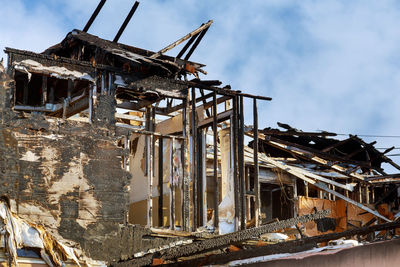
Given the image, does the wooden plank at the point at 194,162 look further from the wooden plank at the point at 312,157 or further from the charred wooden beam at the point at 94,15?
the wooden plank at the point at 312,157

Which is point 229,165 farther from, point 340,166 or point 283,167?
point 340,166

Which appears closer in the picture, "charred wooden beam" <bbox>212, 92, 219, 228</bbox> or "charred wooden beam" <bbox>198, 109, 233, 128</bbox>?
"charred wooden beam" <bbox>212, 92, 219, 228</bbox>

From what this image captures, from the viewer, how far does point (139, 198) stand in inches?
635

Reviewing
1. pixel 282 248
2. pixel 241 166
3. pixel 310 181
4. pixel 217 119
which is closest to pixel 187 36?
pixel 217 119

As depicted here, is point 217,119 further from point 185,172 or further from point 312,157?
point 312,157

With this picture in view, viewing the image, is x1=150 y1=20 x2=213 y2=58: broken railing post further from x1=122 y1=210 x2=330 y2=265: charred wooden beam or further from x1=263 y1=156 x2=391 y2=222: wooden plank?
x1=263 y1=156 x2=391 y2=222: wooden plank

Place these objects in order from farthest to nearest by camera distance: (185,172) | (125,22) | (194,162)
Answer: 1. (125,22)
2. (194,162)
3. (185,172)

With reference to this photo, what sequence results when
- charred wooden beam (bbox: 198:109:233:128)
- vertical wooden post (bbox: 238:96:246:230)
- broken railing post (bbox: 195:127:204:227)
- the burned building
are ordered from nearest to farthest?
the burned building, vertical wooden post (bbox: 238:96:246:230), broken railing post (bbox: 195:127:204:227), charred wooden beam (bbox: 198:109:233:128)

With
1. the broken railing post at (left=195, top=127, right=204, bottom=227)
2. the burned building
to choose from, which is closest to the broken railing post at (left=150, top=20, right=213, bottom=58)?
the burned building

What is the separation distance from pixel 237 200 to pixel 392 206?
492 inches

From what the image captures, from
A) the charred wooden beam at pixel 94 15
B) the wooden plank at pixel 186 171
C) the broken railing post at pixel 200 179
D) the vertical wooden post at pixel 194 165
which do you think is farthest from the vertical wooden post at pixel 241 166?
the charred wooden beam at pixel 94 15

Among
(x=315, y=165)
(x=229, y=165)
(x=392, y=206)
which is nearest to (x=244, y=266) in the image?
(x=229, y=165)

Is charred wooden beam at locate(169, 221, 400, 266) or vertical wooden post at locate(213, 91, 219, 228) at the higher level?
vertical wooden post at locate(213, 91, 219, 228)

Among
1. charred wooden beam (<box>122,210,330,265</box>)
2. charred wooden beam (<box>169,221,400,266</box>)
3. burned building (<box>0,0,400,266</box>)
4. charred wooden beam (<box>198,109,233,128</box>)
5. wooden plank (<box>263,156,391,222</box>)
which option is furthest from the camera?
wooden plank (<box>263,156,391,222</box>)
